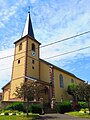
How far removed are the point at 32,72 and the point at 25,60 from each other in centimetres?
262

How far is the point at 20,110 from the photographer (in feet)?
69.4

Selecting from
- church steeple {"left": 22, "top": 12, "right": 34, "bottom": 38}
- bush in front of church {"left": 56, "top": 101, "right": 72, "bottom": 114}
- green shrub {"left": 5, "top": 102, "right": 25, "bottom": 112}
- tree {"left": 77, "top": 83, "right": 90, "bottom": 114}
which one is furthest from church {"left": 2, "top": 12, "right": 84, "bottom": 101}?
green shrub {"left": 5, "top": 102, "right": 25, "bottom": 112}

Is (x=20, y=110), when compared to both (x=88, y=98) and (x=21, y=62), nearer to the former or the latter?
(x=88, y=98)

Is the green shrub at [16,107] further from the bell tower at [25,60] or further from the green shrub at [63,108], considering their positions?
the bell tower at [25,60]

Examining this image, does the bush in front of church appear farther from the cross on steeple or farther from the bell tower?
the cross on steeple

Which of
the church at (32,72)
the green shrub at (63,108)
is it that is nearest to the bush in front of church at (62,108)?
the green shrub at (63,108)

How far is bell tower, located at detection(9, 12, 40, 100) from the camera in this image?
108 ft

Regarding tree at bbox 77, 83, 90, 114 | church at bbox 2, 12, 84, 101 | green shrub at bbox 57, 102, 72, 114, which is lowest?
green shrub at bbox 57, 102, 72, 114

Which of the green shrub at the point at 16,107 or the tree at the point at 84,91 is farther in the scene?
the tree at the point at 84,91

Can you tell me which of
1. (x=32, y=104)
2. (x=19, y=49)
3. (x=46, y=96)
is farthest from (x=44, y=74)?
(x=32, y=104)

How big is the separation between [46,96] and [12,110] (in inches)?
487

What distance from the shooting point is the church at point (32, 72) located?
32406mm

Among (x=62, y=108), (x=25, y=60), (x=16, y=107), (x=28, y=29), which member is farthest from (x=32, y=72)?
(x=16, y=107)

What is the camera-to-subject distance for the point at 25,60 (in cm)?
3347
